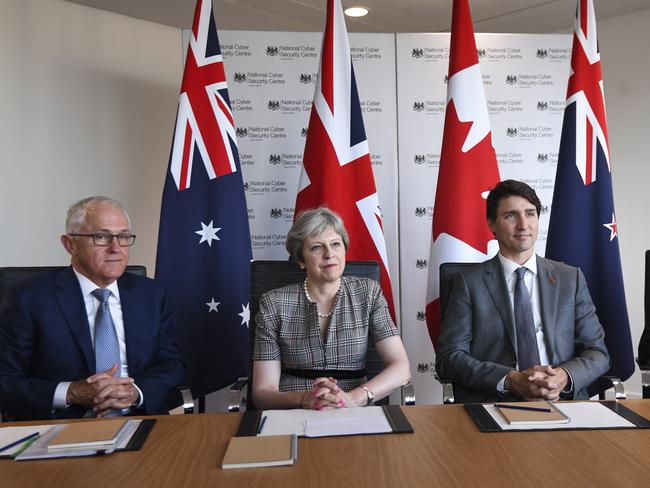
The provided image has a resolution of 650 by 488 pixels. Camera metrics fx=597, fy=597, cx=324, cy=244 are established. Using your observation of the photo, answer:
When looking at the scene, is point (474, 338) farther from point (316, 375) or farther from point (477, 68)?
point (477, 68)

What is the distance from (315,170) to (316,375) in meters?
1.42

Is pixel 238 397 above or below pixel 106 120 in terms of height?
below

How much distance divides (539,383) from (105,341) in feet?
5.10

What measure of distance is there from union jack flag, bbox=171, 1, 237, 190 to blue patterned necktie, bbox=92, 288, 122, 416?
3.76ft

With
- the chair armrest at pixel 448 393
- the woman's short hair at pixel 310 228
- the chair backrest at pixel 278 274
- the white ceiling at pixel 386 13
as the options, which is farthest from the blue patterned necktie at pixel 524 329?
the white ceiling at pixel 386 13

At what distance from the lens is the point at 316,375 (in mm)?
2264

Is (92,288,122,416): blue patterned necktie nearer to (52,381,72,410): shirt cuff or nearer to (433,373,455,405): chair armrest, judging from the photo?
(52,381,72,410): shirt cuff

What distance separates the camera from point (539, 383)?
6.78ft

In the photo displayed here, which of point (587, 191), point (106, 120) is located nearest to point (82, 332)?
point (587, 191)

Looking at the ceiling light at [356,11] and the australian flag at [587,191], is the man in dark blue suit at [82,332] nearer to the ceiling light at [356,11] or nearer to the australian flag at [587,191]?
the australian flag at [587,191]

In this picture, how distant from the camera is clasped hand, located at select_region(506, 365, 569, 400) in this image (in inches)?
81.3

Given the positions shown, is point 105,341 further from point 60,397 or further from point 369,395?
point 369,395

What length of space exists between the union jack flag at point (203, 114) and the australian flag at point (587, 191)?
1825 mm

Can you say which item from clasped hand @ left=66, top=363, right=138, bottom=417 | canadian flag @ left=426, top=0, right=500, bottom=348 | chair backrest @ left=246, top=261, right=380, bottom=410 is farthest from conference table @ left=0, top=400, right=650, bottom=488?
canadian flag @ left=426, top=0, right=500, bottom=348
